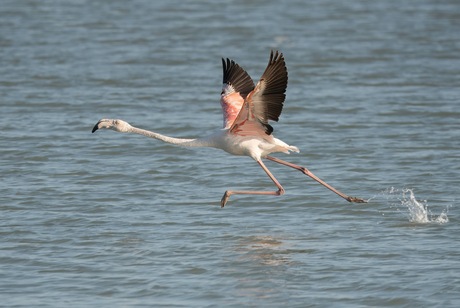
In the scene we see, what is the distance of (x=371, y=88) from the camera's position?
1886 cm

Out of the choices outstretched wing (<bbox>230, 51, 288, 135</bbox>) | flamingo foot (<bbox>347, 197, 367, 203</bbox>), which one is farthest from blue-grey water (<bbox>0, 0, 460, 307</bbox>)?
outstretched wing (<bbox>230, 51, 288, 135</bbox>)

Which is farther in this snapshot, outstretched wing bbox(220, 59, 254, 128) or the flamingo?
outstretched wing bbox(220, 59, 254, 128)

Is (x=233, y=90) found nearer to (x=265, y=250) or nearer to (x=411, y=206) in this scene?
(x=411, y=206)

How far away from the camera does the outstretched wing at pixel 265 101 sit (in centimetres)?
976

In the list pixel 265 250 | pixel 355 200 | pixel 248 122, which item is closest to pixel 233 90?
pixel 248 122

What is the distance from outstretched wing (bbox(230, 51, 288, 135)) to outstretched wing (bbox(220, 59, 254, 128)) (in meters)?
0.59

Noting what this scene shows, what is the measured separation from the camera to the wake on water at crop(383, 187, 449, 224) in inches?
422

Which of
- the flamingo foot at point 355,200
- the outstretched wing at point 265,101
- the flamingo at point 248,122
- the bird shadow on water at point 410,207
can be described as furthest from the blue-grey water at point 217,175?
the outstretched wing at point 265,101

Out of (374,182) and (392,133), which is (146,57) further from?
(374,182)

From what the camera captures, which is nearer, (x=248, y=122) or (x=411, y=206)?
(x=248, y=122)

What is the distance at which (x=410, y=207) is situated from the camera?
11.1m

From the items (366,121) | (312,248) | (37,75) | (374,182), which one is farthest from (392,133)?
(37,75)

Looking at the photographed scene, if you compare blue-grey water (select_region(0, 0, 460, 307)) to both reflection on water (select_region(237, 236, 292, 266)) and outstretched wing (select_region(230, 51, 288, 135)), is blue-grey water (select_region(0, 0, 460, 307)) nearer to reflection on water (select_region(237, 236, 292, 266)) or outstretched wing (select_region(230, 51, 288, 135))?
reflection on water (select_region(237, 236, 292, 266))

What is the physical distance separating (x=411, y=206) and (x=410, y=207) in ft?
0.07
